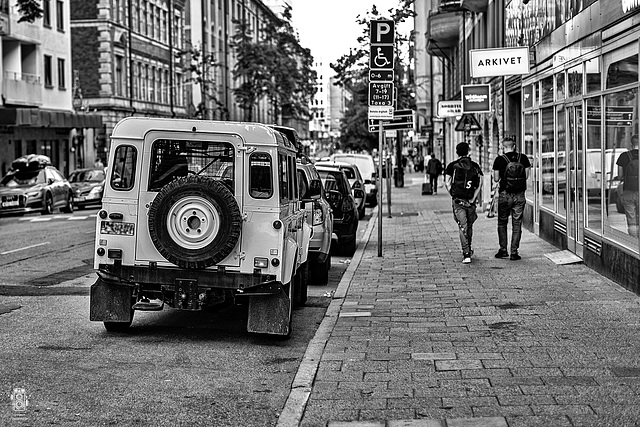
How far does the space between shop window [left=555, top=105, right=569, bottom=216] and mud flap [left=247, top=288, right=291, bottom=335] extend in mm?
8723

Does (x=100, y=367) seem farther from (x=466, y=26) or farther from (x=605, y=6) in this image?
(x=466, y=26)

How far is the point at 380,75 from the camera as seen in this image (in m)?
18.7

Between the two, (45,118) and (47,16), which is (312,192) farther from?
(47,16)

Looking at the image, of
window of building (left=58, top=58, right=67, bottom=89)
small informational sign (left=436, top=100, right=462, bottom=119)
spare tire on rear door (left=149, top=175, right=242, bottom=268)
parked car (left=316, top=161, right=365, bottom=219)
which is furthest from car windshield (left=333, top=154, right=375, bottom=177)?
spare tire on rear door (left=149, top=175, right=242, bottom=268)

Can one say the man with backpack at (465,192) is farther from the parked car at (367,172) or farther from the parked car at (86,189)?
the parked car at (86,189)

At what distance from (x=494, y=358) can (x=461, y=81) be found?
112ft

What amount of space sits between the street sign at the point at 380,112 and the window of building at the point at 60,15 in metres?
38.2

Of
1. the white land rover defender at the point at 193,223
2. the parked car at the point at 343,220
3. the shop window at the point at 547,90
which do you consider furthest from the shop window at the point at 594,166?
the white land rover defender at the point at 193,223

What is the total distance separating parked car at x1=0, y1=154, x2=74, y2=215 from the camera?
1292 inches

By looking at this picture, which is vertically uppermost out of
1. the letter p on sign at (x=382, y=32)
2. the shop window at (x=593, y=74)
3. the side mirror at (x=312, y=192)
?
the letter p on sign at (x=382, y=32)

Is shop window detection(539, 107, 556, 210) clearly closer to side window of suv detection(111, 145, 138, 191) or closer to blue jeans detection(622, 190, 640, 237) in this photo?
blue jeans detection(622, 190, 640, 237)

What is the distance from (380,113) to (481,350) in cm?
1005

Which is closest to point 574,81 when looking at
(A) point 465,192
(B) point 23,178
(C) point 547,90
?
(A) point 465,192

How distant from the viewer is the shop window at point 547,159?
62.0 ft
